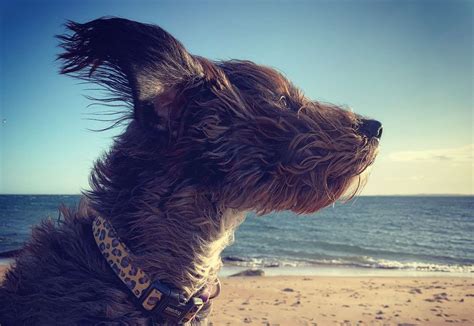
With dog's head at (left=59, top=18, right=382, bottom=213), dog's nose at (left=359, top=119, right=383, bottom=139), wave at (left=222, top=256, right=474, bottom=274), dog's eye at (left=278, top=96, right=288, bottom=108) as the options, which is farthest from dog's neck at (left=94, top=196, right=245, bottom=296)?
wave at (left=222, top=256, right=474, bottom=274)

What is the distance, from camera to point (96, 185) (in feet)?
8.73

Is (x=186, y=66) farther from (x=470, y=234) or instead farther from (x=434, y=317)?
(x=470, y=234)

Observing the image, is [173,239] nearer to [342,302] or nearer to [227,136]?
[227,136]

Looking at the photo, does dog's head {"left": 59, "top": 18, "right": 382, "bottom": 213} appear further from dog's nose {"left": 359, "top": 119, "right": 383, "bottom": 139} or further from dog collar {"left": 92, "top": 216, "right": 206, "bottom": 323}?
dog collar {"left": 92, "top": 216, "right": 206, "bottom": 323}

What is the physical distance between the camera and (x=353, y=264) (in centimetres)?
2066

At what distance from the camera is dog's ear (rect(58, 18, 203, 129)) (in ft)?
6.47

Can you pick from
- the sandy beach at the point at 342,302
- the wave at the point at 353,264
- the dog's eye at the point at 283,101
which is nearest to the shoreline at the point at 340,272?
the wave at the point at 353,264

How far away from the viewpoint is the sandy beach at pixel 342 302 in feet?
31.0

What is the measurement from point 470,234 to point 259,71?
1480 inches

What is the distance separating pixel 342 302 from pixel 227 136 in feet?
33.5

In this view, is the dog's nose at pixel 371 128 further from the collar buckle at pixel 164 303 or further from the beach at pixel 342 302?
the beach at pixel 342 302

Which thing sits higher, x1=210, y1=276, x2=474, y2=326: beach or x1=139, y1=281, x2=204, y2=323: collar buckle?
x1=139, y1=281, x2=204, y2=323: collar buckle

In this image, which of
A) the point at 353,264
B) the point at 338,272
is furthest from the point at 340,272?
the point at 353,264

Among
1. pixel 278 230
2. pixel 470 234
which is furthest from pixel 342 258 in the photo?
pixel 470 234
